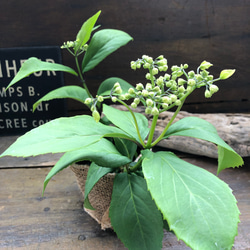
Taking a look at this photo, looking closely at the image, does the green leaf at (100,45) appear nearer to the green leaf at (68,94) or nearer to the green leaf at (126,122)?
the green leaf at (68,94)

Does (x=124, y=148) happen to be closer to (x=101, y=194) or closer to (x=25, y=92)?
(x=101, y=194)

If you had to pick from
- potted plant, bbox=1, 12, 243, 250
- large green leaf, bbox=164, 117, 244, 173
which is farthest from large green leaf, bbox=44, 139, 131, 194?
large green leaf, bbox=164, 117, 244, 173

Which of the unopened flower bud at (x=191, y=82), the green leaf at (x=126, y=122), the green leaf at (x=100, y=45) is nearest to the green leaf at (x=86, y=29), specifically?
the green leaf at (x=100, y=45)

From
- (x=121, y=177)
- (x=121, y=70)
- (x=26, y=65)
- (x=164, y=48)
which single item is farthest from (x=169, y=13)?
(x=121, y=177)

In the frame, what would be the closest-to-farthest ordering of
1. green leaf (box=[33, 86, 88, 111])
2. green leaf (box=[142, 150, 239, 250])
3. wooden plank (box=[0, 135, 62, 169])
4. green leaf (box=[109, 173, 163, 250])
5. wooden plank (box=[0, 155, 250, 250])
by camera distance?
green leaf (box=[142, 150, 239, 250]) → green leaf (box=[109, 173, 163, 250]) → wooden plank (box=[0, 155, 250, 250]) → green leaf (box=[33, 86, 88, 111]) → wooden plank (box=[0, 135, 62, 169])

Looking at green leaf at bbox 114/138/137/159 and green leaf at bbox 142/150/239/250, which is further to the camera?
green leaf at bbox 114/138/137/159

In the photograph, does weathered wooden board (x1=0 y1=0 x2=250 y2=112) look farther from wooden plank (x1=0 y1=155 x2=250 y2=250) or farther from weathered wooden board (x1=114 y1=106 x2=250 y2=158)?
wooden plank (x1=0 y1=155 x2=250 y2=250)
